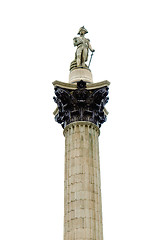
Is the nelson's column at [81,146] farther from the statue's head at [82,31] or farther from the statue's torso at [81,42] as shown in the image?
the statue's head at [82,31]

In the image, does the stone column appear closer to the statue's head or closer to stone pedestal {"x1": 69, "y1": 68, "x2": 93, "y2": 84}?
stone pedestal {"x1": 69, "y1": 68, "x2": 93, "y2": 84}

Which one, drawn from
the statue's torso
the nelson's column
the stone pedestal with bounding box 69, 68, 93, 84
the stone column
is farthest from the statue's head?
the stone column

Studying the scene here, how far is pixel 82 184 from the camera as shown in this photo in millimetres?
27156

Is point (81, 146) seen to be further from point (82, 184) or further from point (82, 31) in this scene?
point (82, 31)

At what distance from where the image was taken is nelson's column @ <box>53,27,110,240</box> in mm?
25953

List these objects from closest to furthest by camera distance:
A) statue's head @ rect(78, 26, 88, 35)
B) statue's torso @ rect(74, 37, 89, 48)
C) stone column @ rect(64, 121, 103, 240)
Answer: stone column @ rect(64, 121, 103, 240)
statue's torso @ rect(74, 37, 89, 48)
statue's head @ rect(78, 26, 88, 35)

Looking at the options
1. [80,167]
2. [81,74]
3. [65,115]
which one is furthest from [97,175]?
[81,74]

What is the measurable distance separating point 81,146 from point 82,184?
275cm

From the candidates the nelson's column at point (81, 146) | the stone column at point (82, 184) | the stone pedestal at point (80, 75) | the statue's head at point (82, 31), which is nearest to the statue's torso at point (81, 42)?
the nelson's column at point (81, 146)

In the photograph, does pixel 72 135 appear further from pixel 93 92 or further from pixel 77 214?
pixel 77 214

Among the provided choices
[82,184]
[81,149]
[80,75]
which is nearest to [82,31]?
[80,75]

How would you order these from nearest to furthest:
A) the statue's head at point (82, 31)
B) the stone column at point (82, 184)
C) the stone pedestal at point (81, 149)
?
the stone column at point (82, 184) < the stone pedestal at point (81, 149) < the statue's head at point (82, 31)

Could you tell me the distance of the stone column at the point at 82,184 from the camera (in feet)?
84.4

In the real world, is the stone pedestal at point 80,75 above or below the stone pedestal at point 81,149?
above
